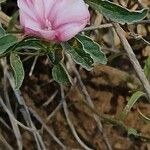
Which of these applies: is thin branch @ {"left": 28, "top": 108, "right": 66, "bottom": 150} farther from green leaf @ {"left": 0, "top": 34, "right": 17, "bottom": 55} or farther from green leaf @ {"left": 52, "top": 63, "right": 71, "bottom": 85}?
green leaf @ {"left": 0, "top": 34, "right": 17, "bottom": 55}

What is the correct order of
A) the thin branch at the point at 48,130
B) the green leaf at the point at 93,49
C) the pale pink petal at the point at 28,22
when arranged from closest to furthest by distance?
the pale pink petal at the point at 28,22
the green leaf at the point at 93,49
the thin branch at the point at 48,130

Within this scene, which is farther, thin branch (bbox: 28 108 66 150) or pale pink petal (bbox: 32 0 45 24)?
thin branch (bbox: 28 108 66 150)

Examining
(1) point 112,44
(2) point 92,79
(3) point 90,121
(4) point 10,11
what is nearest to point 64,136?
(3) point 90,121

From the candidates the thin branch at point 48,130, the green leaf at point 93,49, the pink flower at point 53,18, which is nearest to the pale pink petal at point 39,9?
the pink flower at point 53,18

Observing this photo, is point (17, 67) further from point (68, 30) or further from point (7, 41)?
point (68, 30)

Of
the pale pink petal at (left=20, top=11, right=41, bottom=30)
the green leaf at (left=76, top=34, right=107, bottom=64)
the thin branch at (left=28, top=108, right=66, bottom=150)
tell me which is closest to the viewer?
the pale pink petal at (left=20, top=11, right=41, bottom=30)

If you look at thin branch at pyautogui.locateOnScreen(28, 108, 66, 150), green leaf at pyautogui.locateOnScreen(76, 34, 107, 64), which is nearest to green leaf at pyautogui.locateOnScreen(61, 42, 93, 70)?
green leaf at pyautogui.locateOnScreen(76, 34, 107, 64)

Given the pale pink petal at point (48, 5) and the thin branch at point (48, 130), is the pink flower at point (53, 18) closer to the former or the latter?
Result: the pale pink petal at point (48, 5)
